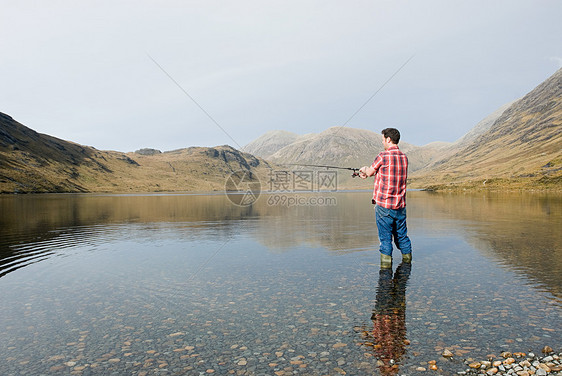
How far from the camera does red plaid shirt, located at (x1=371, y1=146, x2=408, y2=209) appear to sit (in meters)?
13.2

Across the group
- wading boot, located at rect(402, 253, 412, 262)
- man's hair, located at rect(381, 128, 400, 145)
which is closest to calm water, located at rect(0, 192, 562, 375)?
wading boot, located at rect(402, 253, 412, 262)

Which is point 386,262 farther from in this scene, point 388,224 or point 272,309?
point 272,309

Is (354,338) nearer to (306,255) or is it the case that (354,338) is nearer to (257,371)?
(257,371)

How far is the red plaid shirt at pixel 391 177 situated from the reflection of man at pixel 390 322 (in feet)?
9.37

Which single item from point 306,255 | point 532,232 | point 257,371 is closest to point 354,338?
point 257,371

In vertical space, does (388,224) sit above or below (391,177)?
below

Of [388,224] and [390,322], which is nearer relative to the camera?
[390,322]

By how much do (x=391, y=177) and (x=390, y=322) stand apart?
6591mm

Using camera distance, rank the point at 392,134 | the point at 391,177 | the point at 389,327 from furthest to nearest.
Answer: the point at 392,134 → the point at 391,177 → the point at 389,327

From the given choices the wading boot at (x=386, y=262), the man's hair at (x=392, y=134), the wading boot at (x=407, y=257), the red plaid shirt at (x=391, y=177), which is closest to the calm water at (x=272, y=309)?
the wading boot at (x=386, y=262)

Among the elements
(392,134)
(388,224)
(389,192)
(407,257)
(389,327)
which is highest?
(392,134)

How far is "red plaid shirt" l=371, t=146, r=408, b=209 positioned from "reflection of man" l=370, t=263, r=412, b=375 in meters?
2.86

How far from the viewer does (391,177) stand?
43.5ft

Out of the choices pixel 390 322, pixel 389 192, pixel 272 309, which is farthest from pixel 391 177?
pixel 272 309
